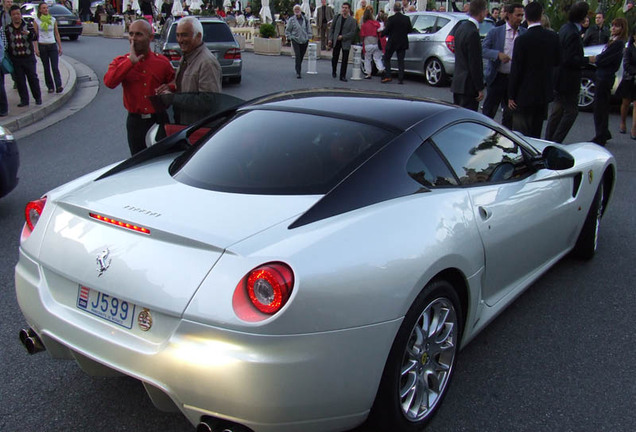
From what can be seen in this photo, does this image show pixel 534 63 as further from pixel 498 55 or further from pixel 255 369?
pixel 255 369

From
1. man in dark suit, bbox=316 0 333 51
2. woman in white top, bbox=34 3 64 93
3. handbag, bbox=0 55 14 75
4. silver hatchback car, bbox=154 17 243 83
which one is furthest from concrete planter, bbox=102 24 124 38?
handbag, bbox=0 55 14 75

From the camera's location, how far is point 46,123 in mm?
10609

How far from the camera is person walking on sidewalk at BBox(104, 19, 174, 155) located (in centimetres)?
518

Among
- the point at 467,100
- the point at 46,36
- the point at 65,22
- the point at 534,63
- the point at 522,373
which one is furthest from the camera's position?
the point at 65,22

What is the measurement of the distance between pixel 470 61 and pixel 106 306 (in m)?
6.32

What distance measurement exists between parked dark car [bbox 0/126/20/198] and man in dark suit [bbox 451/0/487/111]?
17.3ft

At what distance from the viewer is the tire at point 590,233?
4.59 meters

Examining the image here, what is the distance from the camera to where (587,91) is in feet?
38.3

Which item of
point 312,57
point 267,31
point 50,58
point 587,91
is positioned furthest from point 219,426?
point 267,31

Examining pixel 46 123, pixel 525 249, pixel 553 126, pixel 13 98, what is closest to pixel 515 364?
pixel 525 249

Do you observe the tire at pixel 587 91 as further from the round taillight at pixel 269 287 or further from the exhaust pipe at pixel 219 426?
the exhaust pipe at pixel 219 426

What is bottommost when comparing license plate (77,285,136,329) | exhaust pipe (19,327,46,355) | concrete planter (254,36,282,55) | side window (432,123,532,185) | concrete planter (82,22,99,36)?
concrete planter (82,22,99,36)

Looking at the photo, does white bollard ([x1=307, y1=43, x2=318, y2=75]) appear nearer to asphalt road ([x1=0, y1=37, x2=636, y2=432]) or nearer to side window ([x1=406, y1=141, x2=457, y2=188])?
asphalt road ([x1=0, y1=37, x2=636, y2=432])

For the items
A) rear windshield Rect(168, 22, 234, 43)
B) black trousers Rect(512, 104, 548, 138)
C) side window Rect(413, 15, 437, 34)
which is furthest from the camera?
side window Rect(413, 15, 437, 34)
